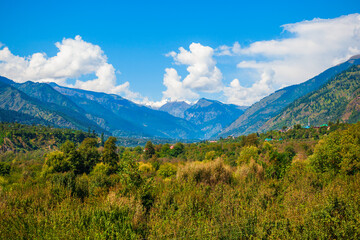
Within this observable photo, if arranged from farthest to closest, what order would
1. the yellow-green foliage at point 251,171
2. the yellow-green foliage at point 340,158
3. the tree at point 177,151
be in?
the tree at point 177,151 < the yellow-green foliage at point 340,158 < the yellow-green foliage at point 251,171

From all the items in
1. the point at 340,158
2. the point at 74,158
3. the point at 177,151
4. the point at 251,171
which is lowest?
the point at 177,151

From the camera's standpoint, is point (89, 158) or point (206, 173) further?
point (89, 158)

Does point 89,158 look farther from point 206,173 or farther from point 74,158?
point 206,173

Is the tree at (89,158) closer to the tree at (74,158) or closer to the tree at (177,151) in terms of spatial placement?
the tree at (74,158)

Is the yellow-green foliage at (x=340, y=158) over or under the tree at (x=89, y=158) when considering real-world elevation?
over

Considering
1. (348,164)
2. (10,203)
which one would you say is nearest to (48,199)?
(10,203)

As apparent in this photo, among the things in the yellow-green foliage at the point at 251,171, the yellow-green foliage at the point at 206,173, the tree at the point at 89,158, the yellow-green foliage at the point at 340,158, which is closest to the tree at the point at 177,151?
the tree at the point at 89,158

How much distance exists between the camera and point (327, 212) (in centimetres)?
989

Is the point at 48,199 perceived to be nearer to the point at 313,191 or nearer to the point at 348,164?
the point at 313,191

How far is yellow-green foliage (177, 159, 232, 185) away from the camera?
1872 centimetres

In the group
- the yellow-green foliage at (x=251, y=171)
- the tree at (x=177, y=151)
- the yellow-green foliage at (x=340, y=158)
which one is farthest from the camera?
the tree at (x=177, y=151)

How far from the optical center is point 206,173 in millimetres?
19438

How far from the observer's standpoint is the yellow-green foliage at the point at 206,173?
18719 mm

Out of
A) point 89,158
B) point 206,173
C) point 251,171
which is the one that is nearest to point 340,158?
point 251,171
